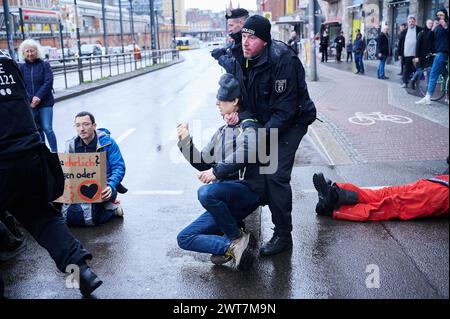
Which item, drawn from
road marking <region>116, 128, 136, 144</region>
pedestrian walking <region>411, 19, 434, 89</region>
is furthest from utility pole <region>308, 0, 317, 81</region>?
road marking <region>116, 128, 136, 144</region>

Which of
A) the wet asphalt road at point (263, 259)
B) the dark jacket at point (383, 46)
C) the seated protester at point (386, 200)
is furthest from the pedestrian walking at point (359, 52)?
the seated protester at point (386, 200)

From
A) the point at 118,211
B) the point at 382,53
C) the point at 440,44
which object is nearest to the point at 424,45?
the point at 440,44

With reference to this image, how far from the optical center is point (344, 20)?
3412 cm

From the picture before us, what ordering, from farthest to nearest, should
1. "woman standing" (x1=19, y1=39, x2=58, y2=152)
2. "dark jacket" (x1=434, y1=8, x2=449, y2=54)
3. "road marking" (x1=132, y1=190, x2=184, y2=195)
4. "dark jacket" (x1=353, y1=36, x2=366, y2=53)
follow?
"dark jacket" (x1=353, y1=36, x2=366, y2=53) → "dark jacket" (x1=434, y1=8, x2=449, y2=54) → "woman standing" (x1=19, y1=39, x2=58, y2=152) → "road marking" (x1=132, y1=190, x2=184, y2=195)

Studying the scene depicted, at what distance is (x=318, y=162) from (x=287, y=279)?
3.96 metres

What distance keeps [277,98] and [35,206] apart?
1.96 meters

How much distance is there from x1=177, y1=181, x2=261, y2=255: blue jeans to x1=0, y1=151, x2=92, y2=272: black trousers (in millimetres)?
848

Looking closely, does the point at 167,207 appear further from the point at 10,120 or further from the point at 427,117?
the point at 427,117

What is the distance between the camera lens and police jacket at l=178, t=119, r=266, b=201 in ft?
12.5

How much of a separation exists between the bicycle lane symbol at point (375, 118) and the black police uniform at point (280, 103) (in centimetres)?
590

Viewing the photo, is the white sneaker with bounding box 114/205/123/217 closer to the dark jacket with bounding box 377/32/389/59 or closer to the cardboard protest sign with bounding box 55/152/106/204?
the cardboard protest sign with bounding box 55/152/106/204

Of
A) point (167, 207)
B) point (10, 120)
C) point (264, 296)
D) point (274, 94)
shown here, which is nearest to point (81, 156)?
point (167, 207)

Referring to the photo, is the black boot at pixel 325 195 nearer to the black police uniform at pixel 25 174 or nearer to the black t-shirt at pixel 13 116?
the black police uniform at pixel 25 174

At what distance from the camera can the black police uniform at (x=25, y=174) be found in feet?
10.9
